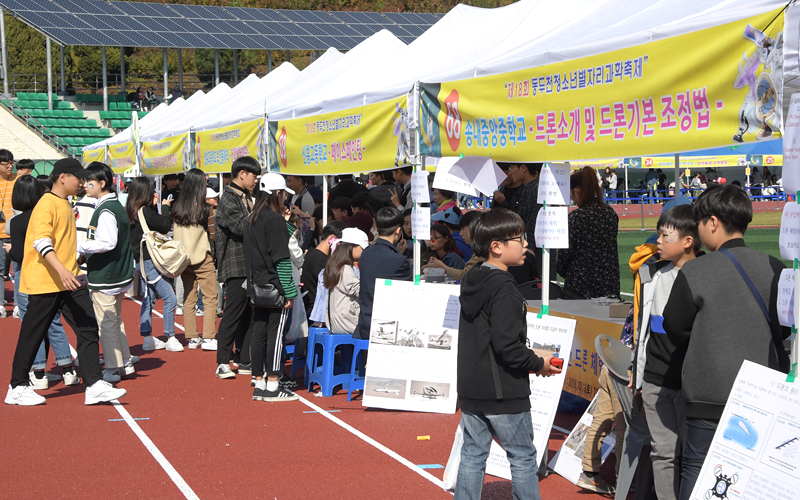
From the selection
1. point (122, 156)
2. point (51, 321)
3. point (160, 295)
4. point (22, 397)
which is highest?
point (122, 156)

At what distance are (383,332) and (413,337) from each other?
26 cm

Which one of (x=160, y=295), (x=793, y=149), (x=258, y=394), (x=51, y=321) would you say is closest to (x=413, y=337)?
(x=258, y=394)

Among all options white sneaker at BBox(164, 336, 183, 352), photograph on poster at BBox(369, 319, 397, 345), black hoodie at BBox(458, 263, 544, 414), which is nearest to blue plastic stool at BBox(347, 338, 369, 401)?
photograph on poster at BBox(369, 319, 397, 345)

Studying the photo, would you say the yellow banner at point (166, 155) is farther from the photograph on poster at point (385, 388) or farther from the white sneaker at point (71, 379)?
the photograph on poster at point (385, 388)

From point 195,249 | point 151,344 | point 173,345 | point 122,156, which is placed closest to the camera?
point 195,249

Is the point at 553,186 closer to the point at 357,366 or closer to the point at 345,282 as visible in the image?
the point at 345,282

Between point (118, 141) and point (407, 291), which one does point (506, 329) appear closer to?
point (407, 291)

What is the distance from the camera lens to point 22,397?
6668 millimetres

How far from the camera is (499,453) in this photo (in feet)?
15.8

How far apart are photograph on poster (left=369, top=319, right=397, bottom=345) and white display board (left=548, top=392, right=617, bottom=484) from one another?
6.32ft

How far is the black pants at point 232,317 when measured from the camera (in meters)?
7.58

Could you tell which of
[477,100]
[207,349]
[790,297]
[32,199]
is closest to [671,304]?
[790,297]

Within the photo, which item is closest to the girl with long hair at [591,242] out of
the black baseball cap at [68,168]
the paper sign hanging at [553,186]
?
the paper sign hanging at [553,186]

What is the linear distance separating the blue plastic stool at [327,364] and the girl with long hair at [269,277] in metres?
0.29
